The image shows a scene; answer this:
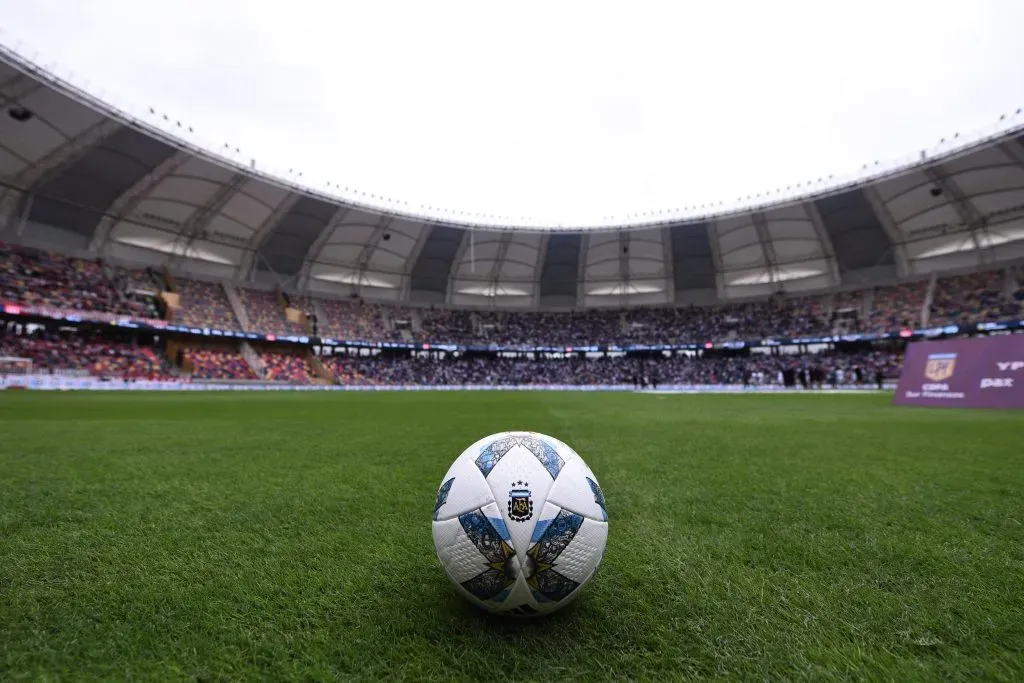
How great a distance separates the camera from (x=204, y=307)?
139 feet

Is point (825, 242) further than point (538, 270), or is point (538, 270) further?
point (538, 270)

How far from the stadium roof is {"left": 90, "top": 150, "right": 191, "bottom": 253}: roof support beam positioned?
5.0 inches

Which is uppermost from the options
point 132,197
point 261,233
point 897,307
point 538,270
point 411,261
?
point 132,197

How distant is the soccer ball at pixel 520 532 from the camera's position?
1964mm

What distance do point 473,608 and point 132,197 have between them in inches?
1723

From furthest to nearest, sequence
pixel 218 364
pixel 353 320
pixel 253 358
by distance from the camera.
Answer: pixel 353 320, pixel 253 358, pixel 218 364

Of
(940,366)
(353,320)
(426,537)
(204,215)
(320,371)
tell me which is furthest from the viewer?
(353,320)

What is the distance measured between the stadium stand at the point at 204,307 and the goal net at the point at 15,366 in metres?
11.2

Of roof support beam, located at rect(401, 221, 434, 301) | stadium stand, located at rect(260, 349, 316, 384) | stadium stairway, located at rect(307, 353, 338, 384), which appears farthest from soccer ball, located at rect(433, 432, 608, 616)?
stadium stairway, located at rect(307, 353, 338, 384)

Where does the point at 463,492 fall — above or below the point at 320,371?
above

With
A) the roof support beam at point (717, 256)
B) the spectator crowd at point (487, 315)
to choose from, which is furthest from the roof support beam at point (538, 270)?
the roof support beam at point (717, 256)

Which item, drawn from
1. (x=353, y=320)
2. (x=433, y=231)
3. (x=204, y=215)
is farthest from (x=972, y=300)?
(x=204, y=215)

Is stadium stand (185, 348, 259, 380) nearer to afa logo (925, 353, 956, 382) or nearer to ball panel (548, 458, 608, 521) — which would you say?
afa logo (925, 353, 956, 382)

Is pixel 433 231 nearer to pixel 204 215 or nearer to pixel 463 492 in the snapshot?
pixel 204 215
